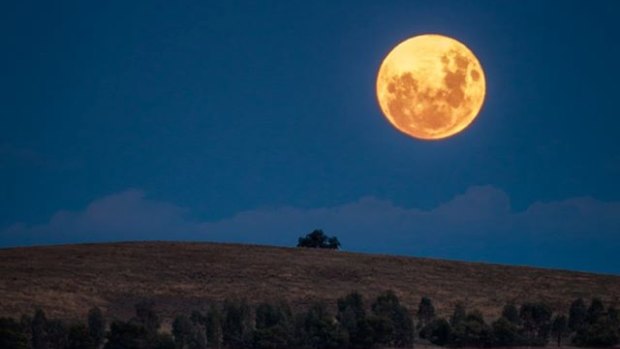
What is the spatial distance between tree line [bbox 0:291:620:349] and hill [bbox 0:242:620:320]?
14.8 ft

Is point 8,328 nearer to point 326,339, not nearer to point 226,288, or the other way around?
point 326,339

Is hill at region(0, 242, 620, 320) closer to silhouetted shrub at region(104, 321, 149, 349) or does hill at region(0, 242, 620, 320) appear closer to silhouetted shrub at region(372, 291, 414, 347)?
silhouetted shrub at region(372, 291, 414, 347)

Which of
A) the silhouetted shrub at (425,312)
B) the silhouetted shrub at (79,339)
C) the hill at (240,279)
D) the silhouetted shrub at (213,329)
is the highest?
the hill at (240,279)

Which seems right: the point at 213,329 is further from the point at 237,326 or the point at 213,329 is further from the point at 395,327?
the point at 395,327

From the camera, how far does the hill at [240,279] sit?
267 feet

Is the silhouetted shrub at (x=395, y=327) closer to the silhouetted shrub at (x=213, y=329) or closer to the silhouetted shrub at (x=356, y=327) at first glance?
the silhouetted shrub at (x=356, y=327)

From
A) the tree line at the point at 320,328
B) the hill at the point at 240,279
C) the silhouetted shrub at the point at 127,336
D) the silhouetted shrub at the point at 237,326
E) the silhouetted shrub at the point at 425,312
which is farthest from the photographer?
Result: the hill at the point at 240,279

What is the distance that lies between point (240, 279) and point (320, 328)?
19.5 metres

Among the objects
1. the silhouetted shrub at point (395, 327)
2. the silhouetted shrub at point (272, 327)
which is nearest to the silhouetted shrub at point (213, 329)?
the silhouetted shrub at point (272, 327)

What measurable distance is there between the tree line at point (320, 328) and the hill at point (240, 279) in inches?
178

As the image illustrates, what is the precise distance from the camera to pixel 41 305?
76.6m

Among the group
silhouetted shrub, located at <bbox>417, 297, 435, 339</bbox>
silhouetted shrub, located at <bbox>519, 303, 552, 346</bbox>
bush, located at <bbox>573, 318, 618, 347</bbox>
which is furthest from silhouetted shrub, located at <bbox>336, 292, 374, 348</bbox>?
bush, located at <bbox>573, 318, 618, 347</bbox>

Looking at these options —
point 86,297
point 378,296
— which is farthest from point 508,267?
point 86,297

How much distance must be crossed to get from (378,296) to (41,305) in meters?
21.0
